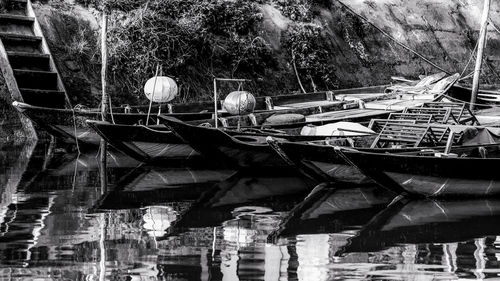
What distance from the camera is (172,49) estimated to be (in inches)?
911

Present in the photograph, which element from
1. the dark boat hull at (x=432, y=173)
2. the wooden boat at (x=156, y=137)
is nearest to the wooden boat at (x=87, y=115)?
the wooden boat at (x=156, y=137)

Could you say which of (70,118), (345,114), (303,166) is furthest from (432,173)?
(70,118)

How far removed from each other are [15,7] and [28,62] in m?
2.26

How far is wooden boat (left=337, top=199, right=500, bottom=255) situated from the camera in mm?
10805

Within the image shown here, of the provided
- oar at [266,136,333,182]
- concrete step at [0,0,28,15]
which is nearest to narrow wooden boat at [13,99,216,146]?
oar at [266,136,333,182]

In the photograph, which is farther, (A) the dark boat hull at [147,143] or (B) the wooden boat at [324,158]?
(A) the dark boat hull at [147,143]

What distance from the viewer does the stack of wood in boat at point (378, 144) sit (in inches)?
546

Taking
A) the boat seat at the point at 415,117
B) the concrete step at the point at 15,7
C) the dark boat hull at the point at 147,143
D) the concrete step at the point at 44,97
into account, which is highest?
the concrete step at the point at 15,7

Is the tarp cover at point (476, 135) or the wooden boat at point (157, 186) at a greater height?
the tarp cover at point (476, 135)

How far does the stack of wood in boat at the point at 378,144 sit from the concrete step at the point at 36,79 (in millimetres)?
7982

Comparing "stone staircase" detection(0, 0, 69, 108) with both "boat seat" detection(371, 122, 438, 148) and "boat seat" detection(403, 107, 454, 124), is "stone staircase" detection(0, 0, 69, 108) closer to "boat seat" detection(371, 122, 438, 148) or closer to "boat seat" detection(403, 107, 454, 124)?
"boat seat" detection(403, 107, 454, 124)

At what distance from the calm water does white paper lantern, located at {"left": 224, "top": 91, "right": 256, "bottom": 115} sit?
1.67 meters

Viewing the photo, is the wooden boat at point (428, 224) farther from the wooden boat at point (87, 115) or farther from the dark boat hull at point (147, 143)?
the wooden boat at point (87, 115)

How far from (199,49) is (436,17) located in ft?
38.2
